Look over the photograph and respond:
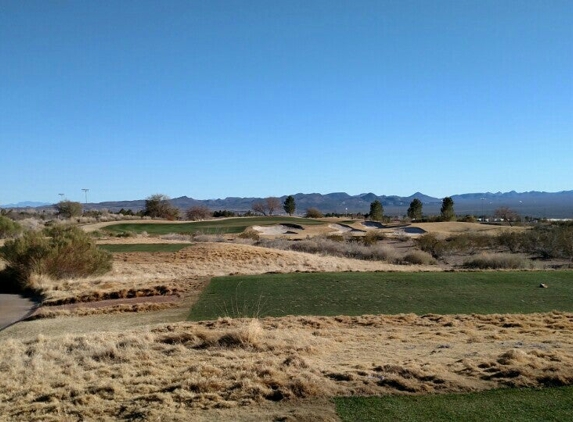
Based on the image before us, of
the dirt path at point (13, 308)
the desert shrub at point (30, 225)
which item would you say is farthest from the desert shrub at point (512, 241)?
the desert shrub at point (30, 225)

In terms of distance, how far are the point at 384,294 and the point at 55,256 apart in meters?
13.9

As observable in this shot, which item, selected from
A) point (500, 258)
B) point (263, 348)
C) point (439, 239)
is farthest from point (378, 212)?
point (263, 348)

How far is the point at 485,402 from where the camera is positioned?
6.85m

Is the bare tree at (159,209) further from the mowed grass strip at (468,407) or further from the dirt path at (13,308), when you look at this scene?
the mowed grass strip at (468,407)

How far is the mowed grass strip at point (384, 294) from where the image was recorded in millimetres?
15078

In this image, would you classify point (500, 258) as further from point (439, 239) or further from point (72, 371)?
point (72, 371)

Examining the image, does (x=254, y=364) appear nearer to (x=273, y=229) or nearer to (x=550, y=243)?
(x=550, y=243)

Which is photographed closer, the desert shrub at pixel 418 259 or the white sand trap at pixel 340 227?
the desert shrub at pixel 418 259

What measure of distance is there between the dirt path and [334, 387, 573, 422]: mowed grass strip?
10.9 meters

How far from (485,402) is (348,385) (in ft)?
5.77

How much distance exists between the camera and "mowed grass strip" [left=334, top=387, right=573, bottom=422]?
20.8 feet

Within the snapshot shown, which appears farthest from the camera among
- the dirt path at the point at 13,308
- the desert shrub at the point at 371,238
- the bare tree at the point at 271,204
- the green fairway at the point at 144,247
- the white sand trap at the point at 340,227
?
the bare tree at the point at 271,204

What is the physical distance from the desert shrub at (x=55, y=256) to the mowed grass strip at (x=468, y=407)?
18.7 m

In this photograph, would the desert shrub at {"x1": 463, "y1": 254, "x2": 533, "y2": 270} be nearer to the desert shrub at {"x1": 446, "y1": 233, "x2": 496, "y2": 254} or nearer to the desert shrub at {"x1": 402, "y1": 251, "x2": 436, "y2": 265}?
the desert shrub at {"x1": 402, "y1": 251, "x2": 436, "y2": 265}
